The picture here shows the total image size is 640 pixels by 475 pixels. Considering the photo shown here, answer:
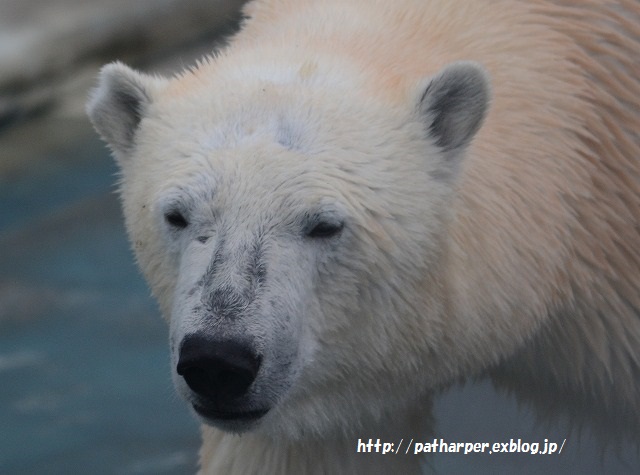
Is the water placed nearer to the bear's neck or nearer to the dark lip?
the bear's neck

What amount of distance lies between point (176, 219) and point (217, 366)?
34cm

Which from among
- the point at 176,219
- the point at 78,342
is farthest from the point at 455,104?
the point at 78,342

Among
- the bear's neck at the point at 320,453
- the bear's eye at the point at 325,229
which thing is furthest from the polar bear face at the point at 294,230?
the bear's neck at the point at 320,453

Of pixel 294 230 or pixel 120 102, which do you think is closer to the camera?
pixel 294 230

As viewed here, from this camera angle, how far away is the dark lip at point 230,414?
2260mm

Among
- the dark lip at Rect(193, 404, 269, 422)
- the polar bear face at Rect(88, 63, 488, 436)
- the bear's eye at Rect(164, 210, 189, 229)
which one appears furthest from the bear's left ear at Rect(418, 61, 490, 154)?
the dark lip at Rect(193, 404, 269, 422)

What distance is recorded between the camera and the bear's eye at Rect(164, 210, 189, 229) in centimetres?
231

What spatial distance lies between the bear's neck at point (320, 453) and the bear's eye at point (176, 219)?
1.81 ft

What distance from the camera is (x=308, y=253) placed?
2.28 metres

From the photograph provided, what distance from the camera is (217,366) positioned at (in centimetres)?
212

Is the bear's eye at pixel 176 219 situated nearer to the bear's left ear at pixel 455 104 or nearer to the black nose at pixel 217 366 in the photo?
the black nose at pixel 217 366

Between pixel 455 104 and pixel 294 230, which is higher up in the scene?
pixel 455 104

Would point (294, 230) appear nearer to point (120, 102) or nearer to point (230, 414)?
point (230, 414)

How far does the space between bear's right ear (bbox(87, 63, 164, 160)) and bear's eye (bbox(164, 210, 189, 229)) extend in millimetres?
282
